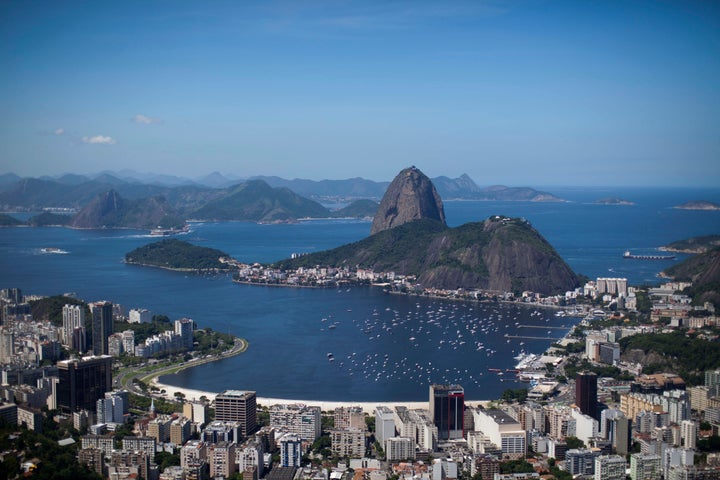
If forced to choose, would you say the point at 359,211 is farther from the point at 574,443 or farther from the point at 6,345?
the point at 574,443

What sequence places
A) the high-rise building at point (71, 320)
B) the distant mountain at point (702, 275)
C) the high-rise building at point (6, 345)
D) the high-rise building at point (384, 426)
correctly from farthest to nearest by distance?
1. the distant mountain at point (702, 275)
2. the high-rise building at point (71, 320)
3. the high-rise building at point (6, 345)
4. the high-rise building at point (384, 426)

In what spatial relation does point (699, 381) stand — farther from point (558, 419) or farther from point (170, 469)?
point (170, 469)

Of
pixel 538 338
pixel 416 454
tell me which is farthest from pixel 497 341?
pixel 416 454

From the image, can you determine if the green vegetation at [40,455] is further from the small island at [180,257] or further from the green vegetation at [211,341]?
the small island at [180,257]

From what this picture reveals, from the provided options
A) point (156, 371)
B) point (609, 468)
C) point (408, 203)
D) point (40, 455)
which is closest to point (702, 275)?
point (609, 468)

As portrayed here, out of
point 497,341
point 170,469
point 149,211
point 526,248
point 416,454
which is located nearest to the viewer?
point 170,469

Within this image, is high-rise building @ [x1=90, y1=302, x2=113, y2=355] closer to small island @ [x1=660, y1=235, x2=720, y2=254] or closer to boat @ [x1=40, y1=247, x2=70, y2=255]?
boat @ [x1=40, y1=247, x2=70, y2=255]

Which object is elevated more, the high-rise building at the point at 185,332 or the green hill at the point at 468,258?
the green hill at the point at 468,258

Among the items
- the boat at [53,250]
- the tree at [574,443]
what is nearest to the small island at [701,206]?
the boat at [53,250]

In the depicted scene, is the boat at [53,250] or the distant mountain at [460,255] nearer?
the distant mountain at [460,255]
